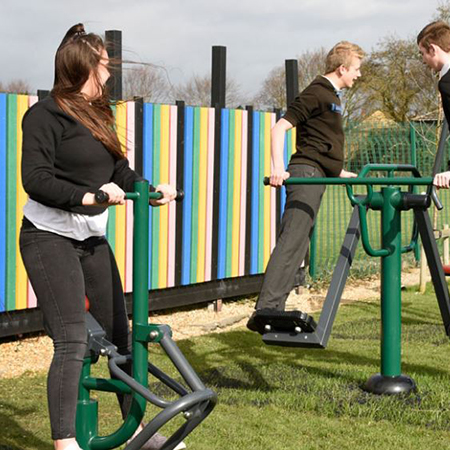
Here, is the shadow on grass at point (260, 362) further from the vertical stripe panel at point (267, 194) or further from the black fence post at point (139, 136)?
the vertical stripe panel at point (267, 194)

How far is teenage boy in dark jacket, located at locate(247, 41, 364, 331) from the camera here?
16.0 ft

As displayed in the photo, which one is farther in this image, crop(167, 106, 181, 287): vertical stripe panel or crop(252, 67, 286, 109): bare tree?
crop(252, 67, 286, 109): bare tree

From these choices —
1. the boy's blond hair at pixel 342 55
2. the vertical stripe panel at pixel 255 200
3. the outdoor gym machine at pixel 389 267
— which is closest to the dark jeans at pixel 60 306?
the outdoor gym machine at pixel 389 267

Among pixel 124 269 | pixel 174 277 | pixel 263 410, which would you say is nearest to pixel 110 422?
pixel 263 410

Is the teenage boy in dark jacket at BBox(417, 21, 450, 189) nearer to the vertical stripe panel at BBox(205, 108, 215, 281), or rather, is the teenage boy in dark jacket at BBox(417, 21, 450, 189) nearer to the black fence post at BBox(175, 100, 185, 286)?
the black fence post at BBox(175, 100, 185, 286)

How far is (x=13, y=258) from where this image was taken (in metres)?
6.24

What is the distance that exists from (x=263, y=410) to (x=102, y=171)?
185 cm

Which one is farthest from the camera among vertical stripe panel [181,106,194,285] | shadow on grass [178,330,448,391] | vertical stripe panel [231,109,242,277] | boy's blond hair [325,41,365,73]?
vertical stripe panel [231,109,242,277]

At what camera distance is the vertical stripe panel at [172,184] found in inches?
297

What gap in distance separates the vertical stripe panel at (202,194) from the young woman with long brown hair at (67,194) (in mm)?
4341

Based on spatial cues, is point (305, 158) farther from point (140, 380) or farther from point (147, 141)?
point (147, 141)

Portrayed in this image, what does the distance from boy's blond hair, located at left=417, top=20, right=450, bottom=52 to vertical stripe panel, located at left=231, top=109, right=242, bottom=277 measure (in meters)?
3.45

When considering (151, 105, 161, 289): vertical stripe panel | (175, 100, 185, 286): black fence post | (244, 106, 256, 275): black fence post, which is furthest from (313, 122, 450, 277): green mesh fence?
(151, 105, 161, 289): vertical stripe panel

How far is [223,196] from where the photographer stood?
8.17 meters
